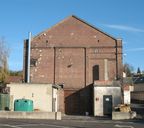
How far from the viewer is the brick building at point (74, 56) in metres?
56.1

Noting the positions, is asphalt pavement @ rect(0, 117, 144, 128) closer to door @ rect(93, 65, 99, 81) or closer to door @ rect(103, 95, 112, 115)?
door @ rect(103, 95, 112, 115)

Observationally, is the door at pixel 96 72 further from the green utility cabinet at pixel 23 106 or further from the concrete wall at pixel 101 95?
the green utility cabinet at pixel 23 106

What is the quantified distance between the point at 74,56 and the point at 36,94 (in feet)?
53.9

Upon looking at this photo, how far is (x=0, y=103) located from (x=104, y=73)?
2067 centimetres

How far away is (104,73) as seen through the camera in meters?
56.1

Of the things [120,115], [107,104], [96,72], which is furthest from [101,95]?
[96,72]

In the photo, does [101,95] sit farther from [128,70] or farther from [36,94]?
[128,70]

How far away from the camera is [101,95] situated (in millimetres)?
47156

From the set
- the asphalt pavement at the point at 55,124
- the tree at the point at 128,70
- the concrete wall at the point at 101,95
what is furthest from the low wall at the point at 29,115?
the tree at the point at 128,70

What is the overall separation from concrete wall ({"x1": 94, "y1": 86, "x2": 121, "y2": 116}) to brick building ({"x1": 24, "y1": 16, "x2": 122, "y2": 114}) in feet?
25.9

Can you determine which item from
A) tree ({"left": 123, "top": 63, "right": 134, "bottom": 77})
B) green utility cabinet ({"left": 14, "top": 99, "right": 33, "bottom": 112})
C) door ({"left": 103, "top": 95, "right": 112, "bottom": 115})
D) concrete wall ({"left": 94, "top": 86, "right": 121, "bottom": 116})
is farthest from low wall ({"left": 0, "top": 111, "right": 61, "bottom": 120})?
tree ({"left": 123, "top": 63, "right": 134, "bottom": 77})

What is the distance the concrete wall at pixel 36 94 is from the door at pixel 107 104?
315 inches

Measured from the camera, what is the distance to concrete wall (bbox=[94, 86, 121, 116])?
4694 cm

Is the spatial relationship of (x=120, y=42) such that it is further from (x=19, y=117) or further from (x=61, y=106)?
(x=19, y=117)
